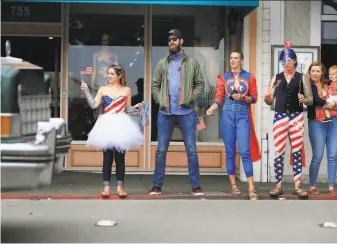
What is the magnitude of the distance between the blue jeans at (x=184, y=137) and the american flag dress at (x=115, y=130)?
40cm

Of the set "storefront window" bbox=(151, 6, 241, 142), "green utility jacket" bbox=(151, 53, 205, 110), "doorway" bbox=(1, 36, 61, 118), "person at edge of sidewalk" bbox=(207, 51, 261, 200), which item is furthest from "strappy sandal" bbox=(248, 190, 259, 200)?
"doorway" bbox=(1, 36, 61, 118)

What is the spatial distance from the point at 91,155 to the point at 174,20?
2.75m

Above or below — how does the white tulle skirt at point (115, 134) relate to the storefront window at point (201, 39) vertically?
below

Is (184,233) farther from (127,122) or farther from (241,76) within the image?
(241,76)

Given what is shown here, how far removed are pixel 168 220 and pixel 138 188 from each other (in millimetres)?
2406

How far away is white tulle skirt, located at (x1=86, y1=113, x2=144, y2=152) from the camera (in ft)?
26.6

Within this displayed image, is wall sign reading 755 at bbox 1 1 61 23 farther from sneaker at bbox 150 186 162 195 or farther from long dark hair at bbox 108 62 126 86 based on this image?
sneaker at bbox 150 186 162 195

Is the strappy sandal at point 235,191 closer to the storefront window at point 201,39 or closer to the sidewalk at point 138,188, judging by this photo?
the sidewalk at point 138,188

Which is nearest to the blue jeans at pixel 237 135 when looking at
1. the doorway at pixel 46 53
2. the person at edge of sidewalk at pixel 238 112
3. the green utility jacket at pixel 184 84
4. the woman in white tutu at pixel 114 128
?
the person at edge of sidewalk at pixel 238 112

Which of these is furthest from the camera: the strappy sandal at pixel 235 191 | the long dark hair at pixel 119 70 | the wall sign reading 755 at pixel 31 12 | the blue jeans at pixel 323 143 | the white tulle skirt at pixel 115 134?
the wall sign reading 755 at pixel 31 12

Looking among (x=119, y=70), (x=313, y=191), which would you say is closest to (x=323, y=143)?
(x=313, y=191)

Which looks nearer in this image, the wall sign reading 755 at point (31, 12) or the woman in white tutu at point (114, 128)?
the woman in white tutu at point (114, 128)

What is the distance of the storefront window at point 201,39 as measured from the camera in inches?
437

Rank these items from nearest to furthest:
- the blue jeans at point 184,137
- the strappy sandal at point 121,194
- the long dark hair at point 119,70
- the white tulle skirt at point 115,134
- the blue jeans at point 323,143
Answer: the white tulle skirt at point 115,134
the strappy sandal at point 121,194
the long dark hair at point 119,70
the blue jeans at point 184,137
the blue jeans at point 323,143
